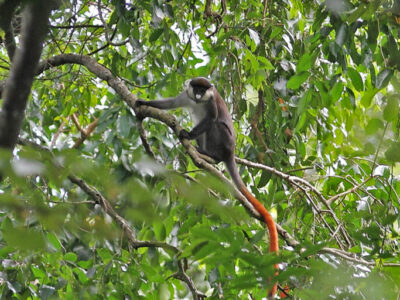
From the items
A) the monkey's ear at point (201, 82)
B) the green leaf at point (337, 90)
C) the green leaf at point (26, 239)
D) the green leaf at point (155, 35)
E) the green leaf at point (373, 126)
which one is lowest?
the green leaf at point (373, 126)

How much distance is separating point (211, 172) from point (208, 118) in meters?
1.80

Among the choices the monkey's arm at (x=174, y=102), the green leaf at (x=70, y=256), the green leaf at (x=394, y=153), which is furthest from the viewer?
the monkey's arm at (x=174, y=102)

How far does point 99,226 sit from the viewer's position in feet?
2.58

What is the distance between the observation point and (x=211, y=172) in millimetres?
2969

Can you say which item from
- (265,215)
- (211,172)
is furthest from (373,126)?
(265,215)

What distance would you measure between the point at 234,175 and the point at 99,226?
3403mm

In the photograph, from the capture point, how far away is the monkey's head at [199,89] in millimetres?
4590

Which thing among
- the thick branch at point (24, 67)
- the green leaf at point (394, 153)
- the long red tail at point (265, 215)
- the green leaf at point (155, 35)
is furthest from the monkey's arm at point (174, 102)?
the thick branch at point (24, 67)

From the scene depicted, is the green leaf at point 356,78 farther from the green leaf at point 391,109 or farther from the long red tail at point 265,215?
the green leaf at point 391,109

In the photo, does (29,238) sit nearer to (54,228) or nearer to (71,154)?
(54,228)

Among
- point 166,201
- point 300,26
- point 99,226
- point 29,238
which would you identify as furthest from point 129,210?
point 300,26

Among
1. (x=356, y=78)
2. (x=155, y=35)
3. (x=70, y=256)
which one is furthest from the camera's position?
(x=155, y=35)

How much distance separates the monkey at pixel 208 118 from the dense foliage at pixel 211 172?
0.18 metres

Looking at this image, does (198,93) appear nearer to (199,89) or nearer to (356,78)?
(199,89)
